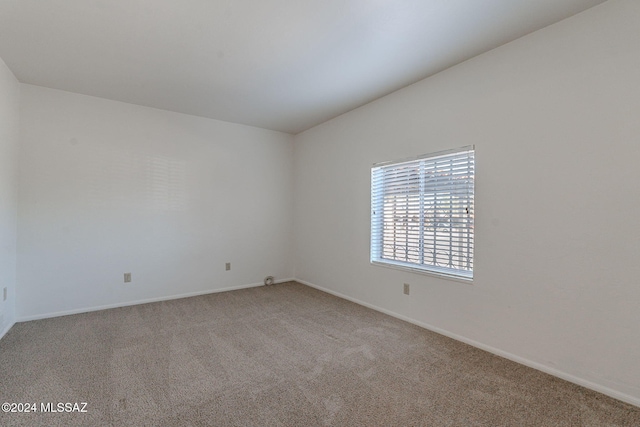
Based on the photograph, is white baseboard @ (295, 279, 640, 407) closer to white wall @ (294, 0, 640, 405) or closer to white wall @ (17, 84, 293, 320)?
white wall @ (294, 0, 640, 405)

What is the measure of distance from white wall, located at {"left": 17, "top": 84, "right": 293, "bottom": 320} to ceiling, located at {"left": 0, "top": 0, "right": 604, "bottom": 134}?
19.0 inches

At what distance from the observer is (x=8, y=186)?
113 inches

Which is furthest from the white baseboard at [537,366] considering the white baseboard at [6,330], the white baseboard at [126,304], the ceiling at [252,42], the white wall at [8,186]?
the white wall at [8,186]

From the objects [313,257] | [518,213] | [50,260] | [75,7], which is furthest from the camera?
[313,257]

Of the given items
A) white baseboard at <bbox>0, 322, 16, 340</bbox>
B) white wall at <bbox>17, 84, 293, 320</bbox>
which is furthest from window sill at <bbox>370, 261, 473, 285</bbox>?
white baseboard at <bbox>0, 322, 16, 340</bbox>

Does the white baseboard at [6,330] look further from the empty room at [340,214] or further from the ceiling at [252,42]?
the ceiling at [252,42]

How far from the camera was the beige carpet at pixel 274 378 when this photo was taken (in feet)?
5.43

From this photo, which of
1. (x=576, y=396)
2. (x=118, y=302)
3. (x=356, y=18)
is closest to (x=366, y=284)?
(x=576, y=396)

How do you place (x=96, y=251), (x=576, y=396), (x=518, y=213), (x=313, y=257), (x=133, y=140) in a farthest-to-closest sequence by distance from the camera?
1. (x=313, y=257)
2. (x=133, y=140)
3. (x=96, y=251)
4. (x=518, y=213)
5. (x=576, y=396)

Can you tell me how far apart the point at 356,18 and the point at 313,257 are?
3390mm

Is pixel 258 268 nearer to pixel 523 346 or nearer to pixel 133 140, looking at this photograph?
pixel 133 140

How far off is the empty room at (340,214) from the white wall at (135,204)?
0.08 feet

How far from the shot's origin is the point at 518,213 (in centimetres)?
231

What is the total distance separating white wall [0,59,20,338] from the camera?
2732mm
